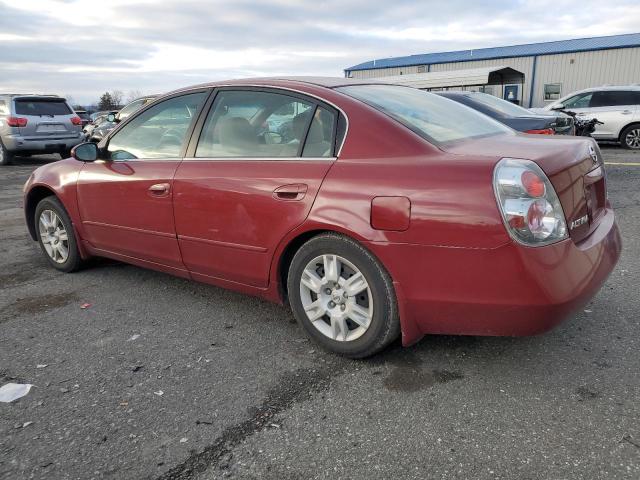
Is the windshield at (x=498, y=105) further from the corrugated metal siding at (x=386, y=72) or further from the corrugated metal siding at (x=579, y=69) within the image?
the corrugated metal siding at (x=386, y=72)

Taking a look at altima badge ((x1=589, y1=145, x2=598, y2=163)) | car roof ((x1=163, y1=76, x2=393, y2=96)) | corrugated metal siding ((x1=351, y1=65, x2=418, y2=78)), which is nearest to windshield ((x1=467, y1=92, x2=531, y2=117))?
car roof ((x1=163, y1=76, x2=393, y2=96))

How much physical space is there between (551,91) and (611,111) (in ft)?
57.4

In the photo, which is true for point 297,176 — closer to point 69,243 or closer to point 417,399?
point 417,399

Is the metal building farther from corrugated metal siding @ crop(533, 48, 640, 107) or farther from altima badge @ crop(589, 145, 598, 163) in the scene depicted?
altima badge @ crop(589, 145, 598, 163)

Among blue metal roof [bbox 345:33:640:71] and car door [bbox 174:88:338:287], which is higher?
blue metal roof [bbox 345:33:640:71]

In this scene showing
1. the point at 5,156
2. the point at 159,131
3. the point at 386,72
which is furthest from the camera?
the point at 386,72

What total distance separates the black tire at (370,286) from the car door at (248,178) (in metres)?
0.17

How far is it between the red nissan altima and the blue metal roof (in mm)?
28905

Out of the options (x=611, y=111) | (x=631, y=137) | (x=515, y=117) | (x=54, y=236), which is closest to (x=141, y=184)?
(x=54, y=236)

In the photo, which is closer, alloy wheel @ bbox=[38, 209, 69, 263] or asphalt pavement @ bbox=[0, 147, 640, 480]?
asphalt pavement @ bbox=[0, 147, 640, 480]

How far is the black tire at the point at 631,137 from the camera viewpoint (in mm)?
13211

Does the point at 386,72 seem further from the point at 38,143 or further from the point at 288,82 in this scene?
the point at 288,82

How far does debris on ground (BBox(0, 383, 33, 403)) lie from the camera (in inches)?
104

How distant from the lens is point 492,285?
7.89 feet
